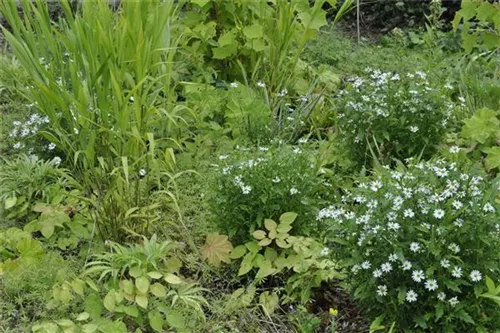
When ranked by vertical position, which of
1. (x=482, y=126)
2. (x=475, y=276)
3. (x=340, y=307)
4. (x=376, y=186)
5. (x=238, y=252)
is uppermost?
(x=376, y=186)

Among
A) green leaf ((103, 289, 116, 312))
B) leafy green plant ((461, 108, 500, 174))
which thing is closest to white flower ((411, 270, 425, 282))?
green leaf ((103, 289, 116, 312))

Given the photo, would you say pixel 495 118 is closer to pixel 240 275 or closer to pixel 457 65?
pixel 457 65

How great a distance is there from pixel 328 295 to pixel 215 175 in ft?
2.26

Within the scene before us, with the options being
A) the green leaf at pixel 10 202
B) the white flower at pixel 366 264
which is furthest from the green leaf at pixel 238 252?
the green leaf at pixel 10 202

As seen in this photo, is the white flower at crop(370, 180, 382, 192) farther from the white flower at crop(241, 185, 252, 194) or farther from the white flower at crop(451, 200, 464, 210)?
the white flower at crop(241, 185, 252, 194)

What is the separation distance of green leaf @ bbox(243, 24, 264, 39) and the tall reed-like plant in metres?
0.99

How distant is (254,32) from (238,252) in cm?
154

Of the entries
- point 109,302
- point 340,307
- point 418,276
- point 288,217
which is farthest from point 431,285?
point 109,302

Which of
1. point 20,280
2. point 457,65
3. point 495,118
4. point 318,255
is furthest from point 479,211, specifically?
point 457,65

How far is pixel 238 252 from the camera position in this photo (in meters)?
2.89

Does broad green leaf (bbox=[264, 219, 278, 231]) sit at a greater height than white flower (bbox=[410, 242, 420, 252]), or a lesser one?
lesser

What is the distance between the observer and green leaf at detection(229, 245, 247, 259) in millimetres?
2885

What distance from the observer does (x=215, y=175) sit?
3.04 m

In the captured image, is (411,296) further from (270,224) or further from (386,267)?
(270,224)
